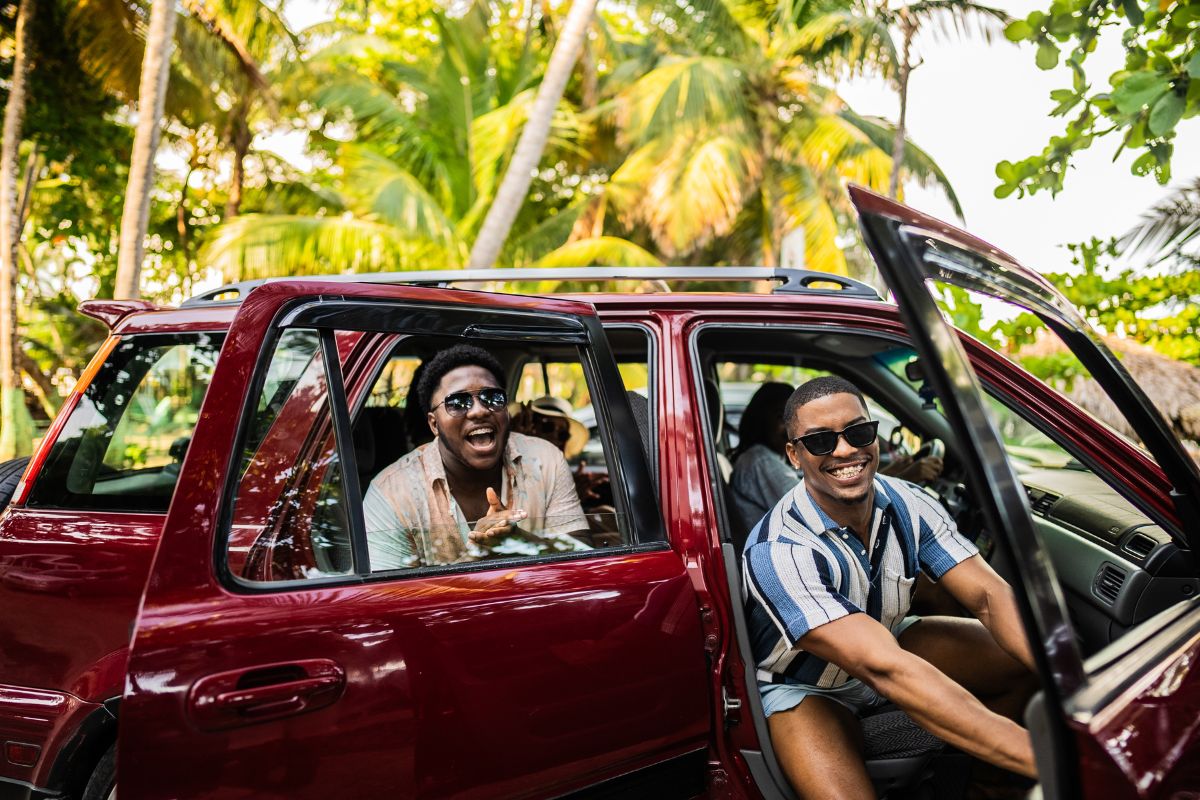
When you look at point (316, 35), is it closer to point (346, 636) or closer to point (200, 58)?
point (200, 58)

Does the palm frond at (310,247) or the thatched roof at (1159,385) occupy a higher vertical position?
the palm frond at (310,247)

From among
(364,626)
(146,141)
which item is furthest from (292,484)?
(146,141)

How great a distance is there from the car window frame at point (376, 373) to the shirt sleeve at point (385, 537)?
25 mm

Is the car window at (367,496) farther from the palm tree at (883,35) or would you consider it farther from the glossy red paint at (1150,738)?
the palm tree at (883,35)

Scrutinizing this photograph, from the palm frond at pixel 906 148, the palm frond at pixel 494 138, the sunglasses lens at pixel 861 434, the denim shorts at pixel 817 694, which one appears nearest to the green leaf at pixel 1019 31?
the sunglasses lens at pixel 861 434

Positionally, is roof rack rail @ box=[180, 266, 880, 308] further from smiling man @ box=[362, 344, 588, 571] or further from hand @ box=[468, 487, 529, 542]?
hand @ box=[468, 487, 529, 542]

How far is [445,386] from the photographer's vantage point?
237cm

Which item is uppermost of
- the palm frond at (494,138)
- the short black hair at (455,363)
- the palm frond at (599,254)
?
the palm frond at (494,138)

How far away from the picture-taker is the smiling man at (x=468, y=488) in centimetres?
189

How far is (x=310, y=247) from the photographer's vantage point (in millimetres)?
11734

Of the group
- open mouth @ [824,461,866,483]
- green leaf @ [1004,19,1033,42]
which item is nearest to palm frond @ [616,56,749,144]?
green leaf @ [1004,19,1033,42]

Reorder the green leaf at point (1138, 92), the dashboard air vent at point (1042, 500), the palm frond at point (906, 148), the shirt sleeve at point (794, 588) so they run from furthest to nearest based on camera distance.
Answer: the palm frond at point (906, 148)
the dashboard air vent at point (1042, 500)
the green leaf at point (1138, 92)
the shirt sleeve at point (794, 588)

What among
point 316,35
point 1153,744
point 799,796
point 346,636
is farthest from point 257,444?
point 316,35

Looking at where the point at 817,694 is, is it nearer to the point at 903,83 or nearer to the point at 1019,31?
the point at 1019,31
